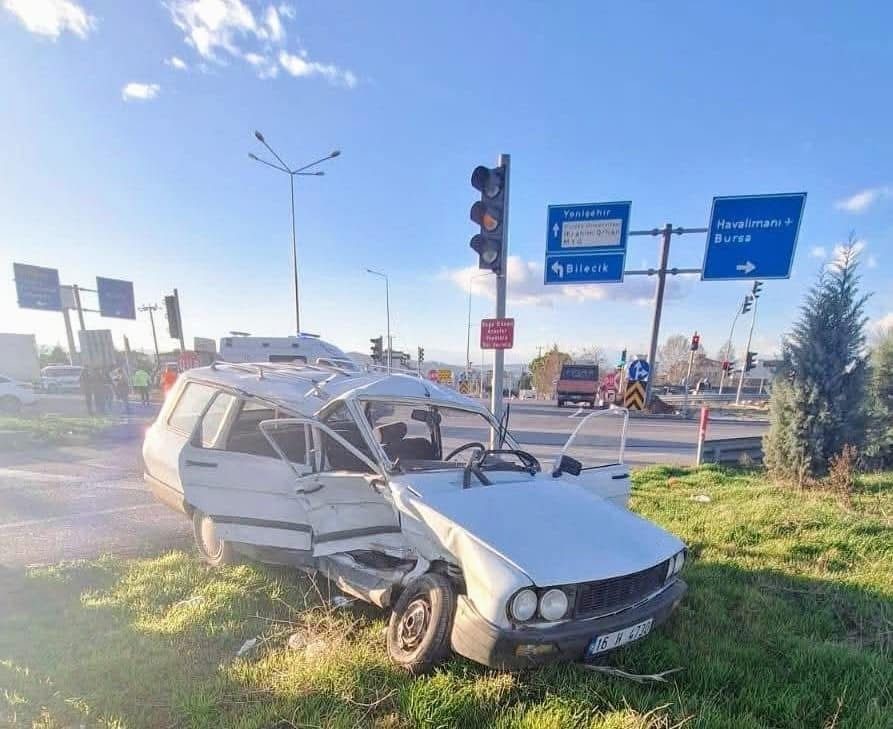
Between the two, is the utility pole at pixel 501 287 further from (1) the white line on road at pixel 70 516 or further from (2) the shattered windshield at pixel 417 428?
(1) the white line on road at pixel 70 516

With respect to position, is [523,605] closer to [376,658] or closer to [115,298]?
[376,658]

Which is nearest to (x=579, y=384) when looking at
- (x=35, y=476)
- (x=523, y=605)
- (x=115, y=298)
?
(x=35, y=476)

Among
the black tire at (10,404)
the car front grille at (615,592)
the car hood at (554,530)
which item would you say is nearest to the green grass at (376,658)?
the car front grille at (615,592)

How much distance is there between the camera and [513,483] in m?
3.29

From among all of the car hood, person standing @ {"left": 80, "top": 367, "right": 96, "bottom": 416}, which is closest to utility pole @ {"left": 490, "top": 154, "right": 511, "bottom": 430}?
the car hood

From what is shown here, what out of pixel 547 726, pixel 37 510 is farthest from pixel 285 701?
pixel 37 510

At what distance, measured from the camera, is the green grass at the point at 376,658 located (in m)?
2.33

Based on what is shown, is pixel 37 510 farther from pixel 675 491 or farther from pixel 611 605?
pixel 675 491

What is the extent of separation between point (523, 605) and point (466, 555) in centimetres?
37

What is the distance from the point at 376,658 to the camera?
275cm

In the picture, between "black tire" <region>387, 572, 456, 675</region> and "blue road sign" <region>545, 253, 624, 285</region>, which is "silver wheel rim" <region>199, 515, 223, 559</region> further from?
"blue road sign" <region>545, 253, 624, 285</region>

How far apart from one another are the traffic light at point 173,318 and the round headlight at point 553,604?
22.5 metres

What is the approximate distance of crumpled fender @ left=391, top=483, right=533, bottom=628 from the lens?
2.29 meters

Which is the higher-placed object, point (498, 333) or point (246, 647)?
point (498, 333)
